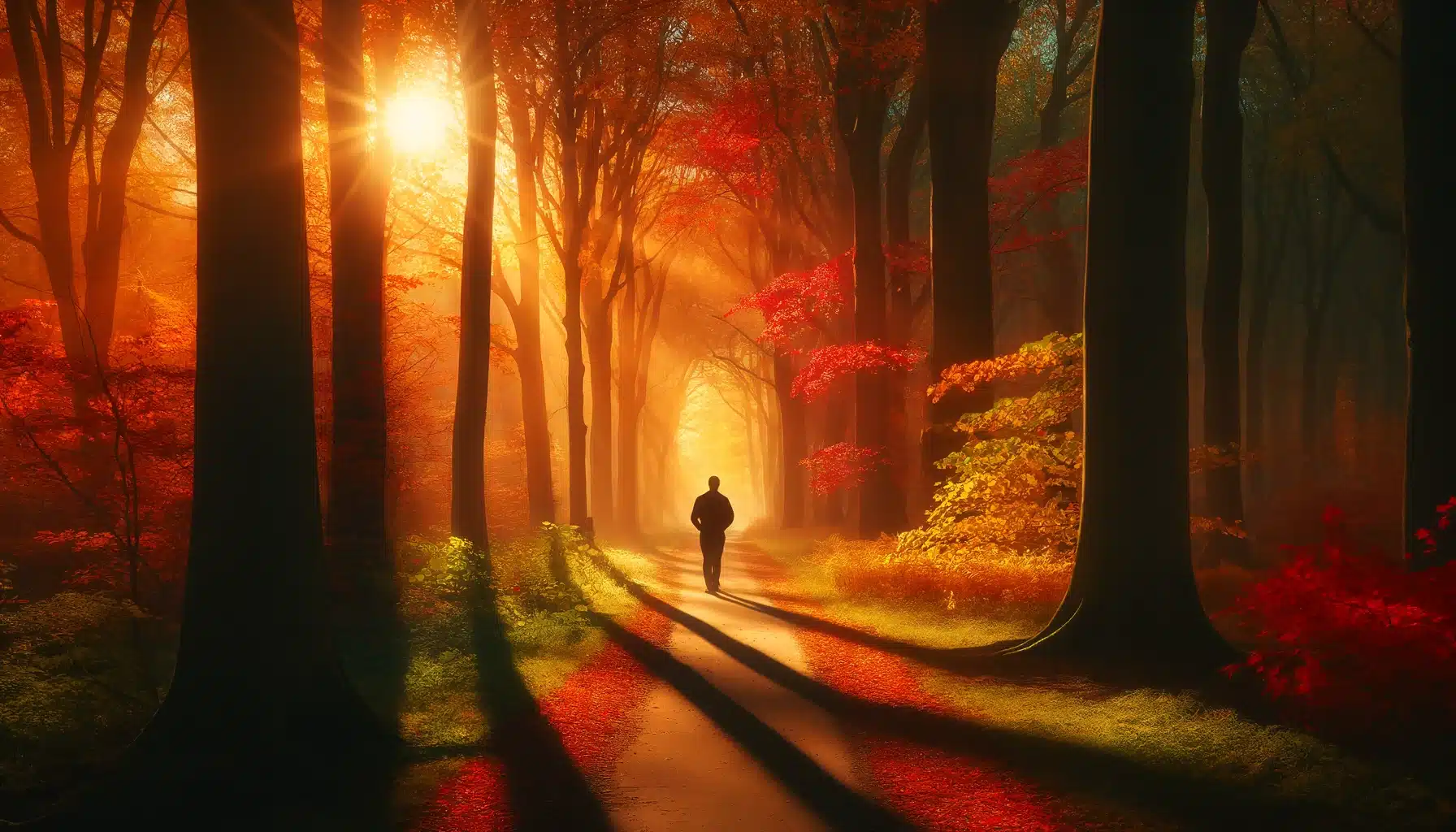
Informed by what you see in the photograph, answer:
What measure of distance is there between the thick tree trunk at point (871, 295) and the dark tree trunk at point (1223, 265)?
19.2 ft

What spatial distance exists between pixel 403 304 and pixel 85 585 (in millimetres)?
11456

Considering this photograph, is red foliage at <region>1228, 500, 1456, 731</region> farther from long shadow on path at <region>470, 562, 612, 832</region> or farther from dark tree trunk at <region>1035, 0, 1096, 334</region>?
dark tree trunk at <region>1035, 0, 1096, 334</region>

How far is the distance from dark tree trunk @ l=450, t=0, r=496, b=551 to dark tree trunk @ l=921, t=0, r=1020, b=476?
7019 mm

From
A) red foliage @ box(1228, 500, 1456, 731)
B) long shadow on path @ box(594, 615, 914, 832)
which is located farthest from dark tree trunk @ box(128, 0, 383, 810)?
red foliage @ box(1228, 500, 1456, 731)

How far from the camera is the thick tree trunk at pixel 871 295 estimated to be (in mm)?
18438

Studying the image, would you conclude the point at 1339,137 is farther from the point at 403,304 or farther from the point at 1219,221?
the point at 403,304

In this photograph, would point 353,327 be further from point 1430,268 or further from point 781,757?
point 1430,268

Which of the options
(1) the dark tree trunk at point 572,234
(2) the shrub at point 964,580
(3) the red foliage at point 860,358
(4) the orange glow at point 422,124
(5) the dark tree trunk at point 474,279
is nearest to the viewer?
(2) the shrub at point 964,580

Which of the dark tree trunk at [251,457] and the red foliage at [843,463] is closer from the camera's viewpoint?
the dark tree trunk at [251,457]

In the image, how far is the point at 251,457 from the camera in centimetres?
574

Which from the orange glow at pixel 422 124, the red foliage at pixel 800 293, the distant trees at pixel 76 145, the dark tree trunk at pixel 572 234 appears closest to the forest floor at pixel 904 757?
the distant trees at pixel 76 145

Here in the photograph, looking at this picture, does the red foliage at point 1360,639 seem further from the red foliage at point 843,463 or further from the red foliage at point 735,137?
the red foliage at point 735,137

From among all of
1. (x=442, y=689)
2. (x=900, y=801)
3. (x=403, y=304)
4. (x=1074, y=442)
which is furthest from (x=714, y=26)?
(x=900, y=801)

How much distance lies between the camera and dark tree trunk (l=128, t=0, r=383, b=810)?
5.65m
